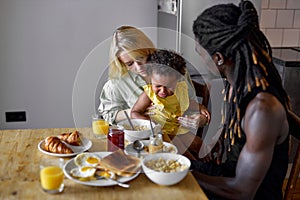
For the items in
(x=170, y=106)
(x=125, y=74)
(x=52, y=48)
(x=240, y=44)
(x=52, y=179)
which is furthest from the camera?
(x=52, y=48)

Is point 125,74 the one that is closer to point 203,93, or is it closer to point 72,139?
point 203,93

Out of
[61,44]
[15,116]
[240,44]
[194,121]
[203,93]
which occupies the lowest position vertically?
[15,116]

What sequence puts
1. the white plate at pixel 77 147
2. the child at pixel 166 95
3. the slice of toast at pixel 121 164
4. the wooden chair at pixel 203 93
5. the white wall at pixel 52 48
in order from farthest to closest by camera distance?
1. the white wall at pixel 52 48
2. the wooden chair at pixel 203 93
3. the child at pixel 166 95
4. the white plate at pixel 77 147
5. the slice of toast at pixel 121 164

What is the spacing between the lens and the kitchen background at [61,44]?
2.66m

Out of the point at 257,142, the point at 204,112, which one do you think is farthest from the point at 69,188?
the point at 204,112

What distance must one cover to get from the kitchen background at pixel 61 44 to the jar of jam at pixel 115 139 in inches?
50.9

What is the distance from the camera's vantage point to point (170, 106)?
1.98m

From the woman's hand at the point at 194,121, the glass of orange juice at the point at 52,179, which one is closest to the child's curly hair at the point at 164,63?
the woman's hand at the point at 194,121

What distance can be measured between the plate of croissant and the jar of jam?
9 centimetres

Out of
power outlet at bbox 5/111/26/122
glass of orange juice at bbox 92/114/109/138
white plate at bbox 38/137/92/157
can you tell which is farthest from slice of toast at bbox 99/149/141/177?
power outlet at bbox 5/111/26/122

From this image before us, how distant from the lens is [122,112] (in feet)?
6.47

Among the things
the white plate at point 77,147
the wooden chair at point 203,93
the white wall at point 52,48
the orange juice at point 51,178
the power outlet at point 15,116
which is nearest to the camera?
the orange juice at point 51,178

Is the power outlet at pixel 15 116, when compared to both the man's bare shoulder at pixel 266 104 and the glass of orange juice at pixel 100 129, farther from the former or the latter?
the man's bare shoulder at pixel 266 104

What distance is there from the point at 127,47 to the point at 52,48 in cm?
97
